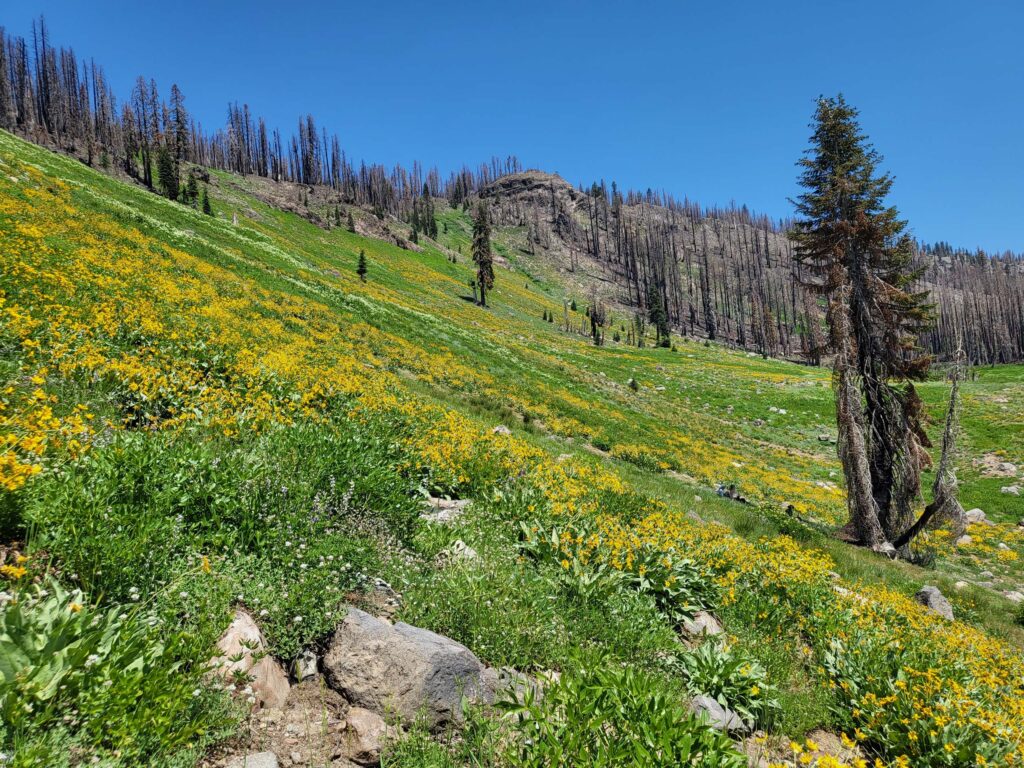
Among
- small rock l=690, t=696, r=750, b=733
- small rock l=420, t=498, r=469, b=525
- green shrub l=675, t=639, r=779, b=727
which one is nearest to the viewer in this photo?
small rock l=690, t=696, r=750, b=733

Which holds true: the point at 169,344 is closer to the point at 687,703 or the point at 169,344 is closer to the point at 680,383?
the point at 687,703

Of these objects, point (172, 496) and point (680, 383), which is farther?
point (680, 383)

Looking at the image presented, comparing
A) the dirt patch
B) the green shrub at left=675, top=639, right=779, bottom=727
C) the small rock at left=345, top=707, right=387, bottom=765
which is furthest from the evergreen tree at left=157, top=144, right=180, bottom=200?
the green shrub at left=675, top=639, right=779, bottom=727

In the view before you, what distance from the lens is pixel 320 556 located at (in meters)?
4.73

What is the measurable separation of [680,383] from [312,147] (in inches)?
6189

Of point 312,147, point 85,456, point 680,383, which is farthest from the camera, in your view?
point 312,147

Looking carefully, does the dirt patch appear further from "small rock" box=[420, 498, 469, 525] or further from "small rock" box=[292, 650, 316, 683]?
"small rock" box=[420, 498, 469, 525]

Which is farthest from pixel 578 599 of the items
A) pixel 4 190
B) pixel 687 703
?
pixel 4 190

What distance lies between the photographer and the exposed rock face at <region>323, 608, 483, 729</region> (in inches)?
148

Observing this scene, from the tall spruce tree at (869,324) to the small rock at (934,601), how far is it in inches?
169

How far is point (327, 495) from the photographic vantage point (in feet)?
19.3

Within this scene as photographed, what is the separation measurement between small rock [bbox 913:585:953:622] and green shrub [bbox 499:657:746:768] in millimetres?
9455

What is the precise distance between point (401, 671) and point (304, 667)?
0.89 meters

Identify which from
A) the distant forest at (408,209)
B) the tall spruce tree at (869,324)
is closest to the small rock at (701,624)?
the tall spruce tree at (869,324)
